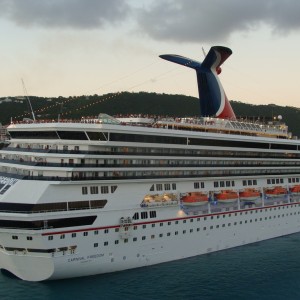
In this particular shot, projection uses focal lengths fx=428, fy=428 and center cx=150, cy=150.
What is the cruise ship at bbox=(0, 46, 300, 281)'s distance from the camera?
842 inches

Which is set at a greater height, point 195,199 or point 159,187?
point 159,187

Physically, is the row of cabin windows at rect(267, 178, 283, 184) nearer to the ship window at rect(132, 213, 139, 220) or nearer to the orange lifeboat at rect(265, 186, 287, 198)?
the orange lifeboat at rect(265, 186, 287, 198)

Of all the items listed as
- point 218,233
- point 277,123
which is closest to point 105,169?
point 218,233

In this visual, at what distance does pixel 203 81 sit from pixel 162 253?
17109 mm

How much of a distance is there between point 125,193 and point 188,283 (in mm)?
5967

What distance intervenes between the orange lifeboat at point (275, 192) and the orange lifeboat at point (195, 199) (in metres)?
7.13

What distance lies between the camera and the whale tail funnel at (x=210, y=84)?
36188 mm

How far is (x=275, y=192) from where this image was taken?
3266cm

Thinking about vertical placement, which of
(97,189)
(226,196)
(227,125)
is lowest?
(226,196)

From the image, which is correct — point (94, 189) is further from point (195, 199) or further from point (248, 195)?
point (248, 195)

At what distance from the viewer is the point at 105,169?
75.6 feet

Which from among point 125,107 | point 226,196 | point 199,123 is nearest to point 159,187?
point 226,196

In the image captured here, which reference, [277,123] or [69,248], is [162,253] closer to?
[69,248]

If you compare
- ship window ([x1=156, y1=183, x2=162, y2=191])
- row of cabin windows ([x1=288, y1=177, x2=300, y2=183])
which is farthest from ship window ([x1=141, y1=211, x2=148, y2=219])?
row of cabin windows ([x1=288, y1=177, x2=300, y2=183])
